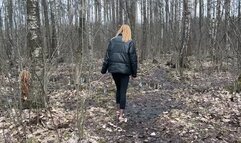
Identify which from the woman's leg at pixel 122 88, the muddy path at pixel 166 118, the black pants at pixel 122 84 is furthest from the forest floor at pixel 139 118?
the black pants at pixel 122 84

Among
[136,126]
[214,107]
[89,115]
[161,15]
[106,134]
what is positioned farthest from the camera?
[161,15]

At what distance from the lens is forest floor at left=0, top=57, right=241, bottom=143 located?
22.6ft

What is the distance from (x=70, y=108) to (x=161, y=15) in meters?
28.8

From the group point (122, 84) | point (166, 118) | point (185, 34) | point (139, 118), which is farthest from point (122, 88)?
point (185, 34)

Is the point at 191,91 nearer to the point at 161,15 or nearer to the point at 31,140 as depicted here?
the point at 31,140

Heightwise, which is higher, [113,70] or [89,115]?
[113,70]

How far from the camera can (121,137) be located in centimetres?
700

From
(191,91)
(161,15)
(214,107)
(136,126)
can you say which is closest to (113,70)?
(136,126)

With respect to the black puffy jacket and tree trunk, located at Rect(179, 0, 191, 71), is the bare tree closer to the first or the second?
tree trunk, located at Rect(179, 0, 191, 71)

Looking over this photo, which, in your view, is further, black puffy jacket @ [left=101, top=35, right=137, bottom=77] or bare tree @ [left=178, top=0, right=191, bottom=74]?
bare tree @ [left=178, top=0, right=191, bottom=74]

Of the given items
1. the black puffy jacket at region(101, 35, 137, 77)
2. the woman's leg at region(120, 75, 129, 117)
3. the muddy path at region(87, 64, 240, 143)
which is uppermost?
the black puffy jacket at region(101, 35, 137, 77)

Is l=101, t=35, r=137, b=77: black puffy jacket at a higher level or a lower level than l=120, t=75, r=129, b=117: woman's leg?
higher

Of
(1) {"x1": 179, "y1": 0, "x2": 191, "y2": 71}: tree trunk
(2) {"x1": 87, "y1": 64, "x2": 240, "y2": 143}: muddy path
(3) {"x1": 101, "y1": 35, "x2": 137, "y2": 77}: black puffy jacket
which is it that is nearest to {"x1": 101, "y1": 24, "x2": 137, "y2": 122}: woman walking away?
(3) {"x1": 101, "y1": 35, "x2": 137, "y2": 77}: black puffy jacket

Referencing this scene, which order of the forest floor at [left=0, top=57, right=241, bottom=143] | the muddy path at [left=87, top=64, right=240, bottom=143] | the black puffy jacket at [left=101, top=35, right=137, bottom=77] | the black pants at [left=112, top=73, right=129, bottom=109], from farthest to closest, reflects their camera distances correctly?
the black pants at [left=112, top=73, right=129, bottom=109] < the black puffy jacket at [left=101, top=35, right=137, bottom=77] < the muddy path at [left=87, top=64, right=240, bottom=143] < the forest floor at [left=0, top=57, right=241, bottom=143]
